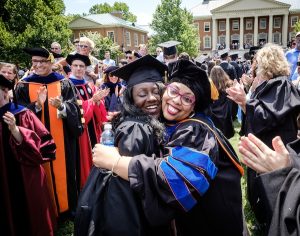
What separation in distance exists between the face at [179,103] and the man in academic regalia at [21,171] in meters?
1.77

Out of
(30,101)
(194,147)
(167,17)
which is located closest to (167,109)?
(194,147)

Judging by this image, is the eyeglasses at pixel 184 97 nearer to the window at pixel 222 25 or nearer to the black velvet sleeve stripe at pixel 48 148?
the black velvet sleeve stripe at pixel 48 148

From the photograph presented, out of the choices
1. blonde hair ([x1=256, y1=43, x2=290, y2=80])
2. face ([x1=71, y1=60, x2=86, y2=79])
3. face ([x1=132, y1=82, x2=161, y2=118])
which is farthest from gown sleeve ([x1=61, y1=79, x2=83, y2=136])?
blonde hair ([x1=256, y1=43, x2=290, y2=80])

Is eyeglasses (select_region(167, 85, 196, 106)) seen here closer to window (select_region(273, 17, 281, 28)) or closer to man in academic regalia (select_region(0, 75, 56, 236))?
man in academic regalia (select_region(0, 75, 56, 236))

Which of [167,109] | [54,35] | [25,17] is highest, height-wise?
[25,17]

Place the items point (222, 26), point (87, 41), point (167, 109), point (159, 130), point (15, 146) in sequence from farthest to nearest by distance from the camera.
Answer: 1. point (222, 26)
2. point (87, 41)
3. point (15, 146)
4. point (167, 109)
5. point (159, 130)

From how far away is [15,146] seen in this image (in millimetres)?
3100

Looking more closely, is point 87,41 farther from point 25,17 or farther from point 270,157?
point 25,17

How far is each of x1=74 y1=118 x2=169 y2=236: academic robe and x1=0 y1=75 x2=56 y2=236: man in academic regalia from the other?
4.89 ft

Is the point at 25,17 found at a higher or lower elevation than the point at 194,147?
higher

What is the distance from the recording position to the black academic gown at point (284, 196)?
55.4 inches

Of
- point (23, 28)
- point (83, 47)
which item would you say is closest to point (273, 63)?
point (83, 47)

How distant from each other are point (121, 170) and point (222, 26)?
66.6m

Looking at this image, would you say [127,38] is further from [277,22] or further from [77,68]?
[77,68]
